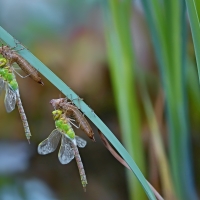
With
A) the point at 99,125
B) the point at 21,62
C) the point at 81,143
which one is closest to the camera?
the point at 99,125

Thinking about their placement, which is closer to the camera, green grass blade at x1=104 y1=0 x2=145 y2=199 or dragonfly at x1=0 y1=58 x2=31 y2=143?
dragonfly at x1=0 y1=58 x2=31 y2=143

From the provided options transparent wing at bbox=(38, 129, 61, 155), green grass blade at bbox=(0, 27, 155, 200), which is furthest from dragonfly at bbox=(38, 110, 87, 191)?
green grass blade at bbox=(0, 27, 155, 200)

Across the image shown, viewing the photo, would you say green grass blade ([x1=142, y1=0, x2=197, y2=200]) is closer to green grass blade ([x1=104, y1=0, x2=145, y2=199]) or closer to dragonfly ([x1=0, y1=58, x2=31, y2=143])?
green grass blade ([x1=104, y1=0, x2=145, y2=199])

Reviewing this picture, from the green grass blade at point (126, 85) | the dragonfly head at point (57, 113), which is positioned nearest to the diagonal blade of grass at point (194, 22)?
the dragonfly head at point (57, 113)

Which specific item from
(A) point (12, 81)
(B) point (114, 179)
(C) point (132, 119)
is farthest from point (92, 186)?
(A) point (12, 81)

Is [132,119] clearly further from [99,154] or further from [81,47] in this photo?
[81,47]

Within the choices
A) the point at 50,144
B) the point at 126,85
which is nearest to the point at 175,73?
the point at 126,85

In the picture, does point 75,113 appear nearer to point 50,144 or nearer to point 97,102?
point 50,144
